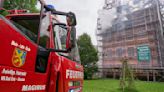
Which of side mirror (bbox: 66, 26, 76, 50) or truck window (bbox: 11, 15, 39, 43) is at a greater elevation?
truck window (bbox: 11, 15, 39, 43)

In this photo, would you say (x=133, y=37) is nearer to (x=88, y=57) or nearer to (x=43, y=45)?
(x=88, y=57)

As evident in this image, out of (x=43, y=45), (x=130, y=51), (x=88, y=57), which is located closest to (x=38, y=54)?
(x=43, y=45)

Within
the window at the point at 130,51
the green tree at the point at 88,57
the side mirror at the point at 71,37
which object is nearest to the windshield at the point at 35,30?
the side mirror at the point at 71,37

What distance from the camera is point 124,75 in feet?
42.4

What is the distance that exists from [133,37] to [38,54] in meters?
28.2

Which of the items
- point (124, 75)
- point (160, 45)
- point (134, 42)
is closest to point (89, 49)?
point (134, 42)

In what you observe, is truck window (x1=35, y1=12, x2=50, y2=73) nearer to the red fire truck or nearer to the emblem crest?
the red fire truck

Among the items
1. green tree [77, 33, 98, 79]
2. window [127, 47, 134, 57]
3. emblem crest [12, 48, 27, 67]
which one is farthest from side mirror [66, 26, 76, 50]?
green tree [77, 33, 98, 79]

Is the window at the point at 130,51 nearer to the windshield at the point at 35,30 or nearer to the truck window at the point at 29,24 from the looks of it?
the truck window at the point at 29,24

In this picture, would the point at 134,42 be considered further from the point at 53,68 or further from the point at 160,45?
the point at 53,68

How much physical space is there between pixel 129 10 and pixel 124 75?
67.5ft

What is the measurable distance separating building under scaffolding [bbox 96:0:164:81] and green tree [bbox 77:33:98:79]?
2.26 metres

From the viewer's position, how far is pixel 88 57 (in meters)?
30.9

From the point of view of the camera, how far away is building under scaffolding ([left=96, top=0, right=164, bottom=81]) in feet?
88.0
